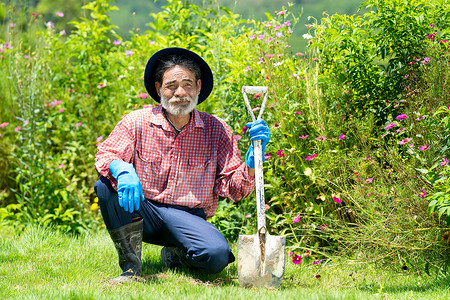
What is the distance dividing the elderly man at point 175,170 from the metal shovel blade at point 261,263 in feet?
0.75

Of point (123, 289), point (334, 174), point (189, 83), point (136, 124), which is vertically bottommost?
point (123, 289)

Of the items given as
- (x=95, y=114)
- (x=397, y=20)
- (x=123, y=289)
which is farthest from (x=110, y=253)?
(x=397, y=20)

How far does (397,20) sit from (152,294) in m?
2.24

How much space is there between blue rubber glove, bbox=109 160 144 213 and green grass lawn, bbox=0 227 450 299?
0.44m

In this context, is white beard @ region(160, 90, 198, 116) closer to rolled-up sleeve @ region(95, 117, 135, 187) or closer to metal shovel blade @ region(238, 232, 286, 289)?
rolled-up sleeve @ region(95, 117, 135, 187)

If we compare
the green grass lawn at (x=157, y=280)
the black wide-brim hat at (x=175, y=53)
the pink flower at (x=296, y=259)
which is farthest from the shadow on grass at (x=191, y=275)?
the black wide-brim hat at (x=175, y=53)

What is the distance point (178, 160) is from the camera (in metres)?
3.27

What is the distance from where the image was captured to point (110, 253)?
12.1 feet

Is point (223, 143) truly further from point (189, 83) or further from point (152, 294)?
point (152, 294)

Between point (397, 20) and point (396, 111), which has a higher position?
point (397, 20)

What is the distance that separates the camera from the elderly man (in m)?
3.08

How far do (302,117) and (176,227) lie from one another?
1206 mm

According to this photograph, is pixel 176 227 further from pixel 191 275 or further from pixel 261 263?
pixel 261 263

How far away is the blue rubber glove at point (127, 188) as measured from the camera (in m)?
2.85
